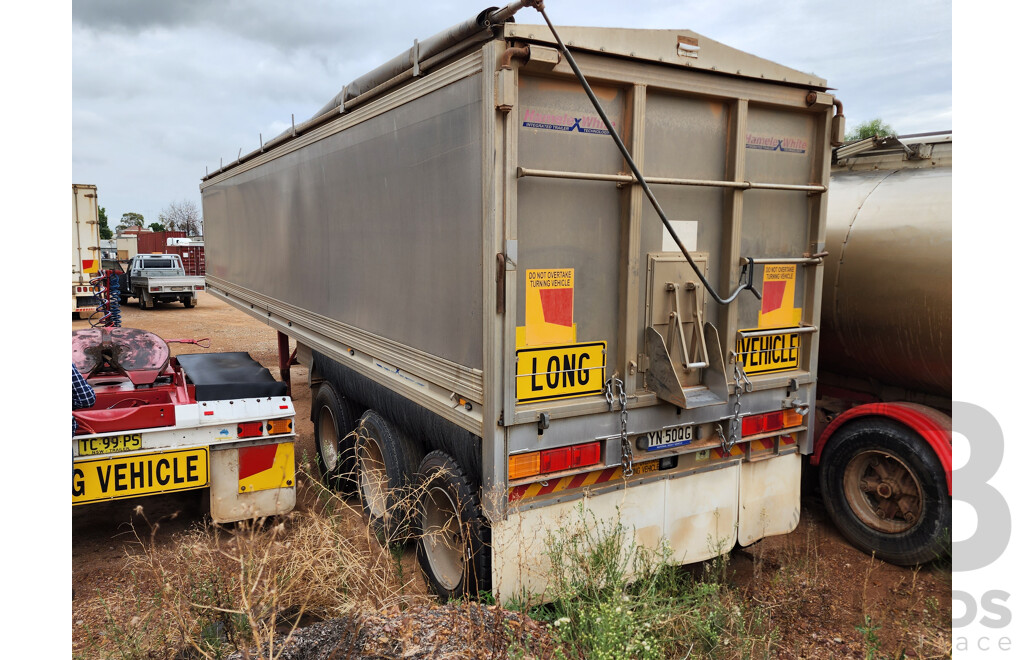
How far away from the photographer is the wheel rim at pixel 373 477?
16.4 ft

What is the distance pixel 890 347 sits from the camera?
4.94m

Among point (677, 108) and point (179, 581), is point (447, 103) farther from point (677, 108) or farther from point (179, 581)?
point (179, 581)

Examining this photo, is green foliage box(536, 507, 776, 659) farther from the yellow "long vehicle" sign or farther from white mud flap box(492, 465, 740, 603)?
the yellow "long vehicle" sign

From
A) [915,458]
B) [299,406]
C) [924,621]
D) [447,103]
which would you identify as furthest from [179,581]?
[299,406]

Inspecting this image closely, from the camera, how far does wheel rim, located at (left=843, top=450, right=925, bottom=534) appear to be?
4602 millimetres

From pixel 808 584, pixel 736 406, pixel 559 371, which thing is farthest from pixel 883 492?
pixel 559 371

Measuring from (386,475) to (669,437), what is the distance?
6.70ft

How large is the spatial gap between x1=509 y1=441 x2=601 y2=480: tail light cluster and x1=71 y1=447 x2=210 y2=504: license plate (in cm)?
248

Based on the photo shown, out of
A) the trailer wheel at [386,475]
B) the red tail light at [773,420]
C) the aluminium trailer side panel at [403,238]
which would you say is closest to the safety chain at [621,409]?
the aluminium trailer side panel at [403,238]

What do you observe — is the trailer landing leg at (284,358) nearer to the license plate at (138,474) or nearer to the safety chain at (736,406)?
the license plate at (138,474)

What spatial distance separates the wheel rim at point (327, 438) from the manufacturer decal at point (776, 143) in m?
4.09

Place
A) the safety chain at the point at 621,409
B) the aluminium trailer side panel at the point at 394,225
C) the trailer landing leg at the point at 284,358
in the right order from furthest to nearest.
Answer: the trailer landing leg at the point at 284,358, the safety chain at the point at 621,409, the aluminium trailer side panel at the point at 394,225

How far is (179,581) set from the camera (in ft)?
11.8

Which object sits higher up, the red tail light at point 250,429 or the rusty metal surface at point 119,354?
the rusty metal surface at point 119,354
